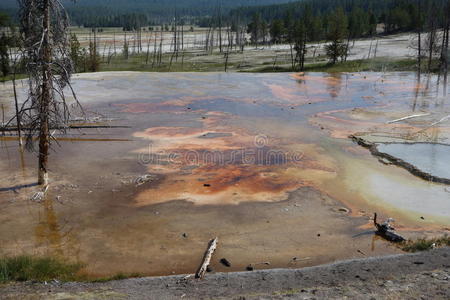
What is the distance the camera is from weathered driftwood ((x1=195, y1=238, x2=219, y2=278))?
30.7 feet

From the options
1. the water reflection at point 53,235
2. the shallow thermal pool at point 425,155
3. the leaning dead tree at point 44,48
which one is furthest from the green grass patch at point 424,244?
the leaning dead tree at point 44,48

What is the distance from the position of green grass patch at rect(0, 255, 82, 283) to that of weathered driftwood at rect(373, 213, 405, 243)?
753 cm

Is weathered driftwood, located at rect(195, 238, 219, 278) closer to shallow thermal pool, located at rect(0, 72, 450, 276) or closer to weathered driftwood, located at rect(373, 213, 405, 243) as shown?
shallow thermal pool, located at rect(0, 72, 450, 276)

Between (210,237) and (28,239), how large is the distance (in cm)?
464

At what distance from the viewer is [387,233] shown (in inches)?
445

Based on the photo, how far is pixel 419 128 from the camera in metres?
22.0

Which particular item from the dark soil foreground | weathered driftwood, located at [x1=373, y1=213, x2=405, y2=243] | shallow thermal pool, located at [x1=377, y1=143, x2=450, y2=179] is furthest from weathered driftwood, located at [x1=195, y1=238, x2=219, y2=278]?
shallow thermal pool, located at [x1=377, y1=143, x2=450, y2=179]

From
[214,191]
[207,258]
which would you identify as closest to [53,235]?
[207,258]

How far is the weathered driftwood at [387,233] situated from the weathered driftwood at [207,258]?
14.0 ft

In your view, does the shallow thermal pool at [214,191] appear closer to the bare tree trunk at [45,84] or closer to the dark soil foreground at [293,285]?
the dark soil foreground at [293,285]

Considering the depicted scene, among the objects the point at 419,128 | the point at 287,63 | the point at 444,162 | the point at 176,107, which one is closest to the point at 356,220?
the point at 444,162

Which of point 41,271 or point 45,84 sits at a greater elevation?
point 45,84

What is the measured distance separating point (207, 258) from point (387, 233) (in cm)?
479

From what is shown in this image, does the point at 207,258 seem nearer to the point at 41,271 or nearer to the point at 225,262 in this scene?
the point at 225,262
